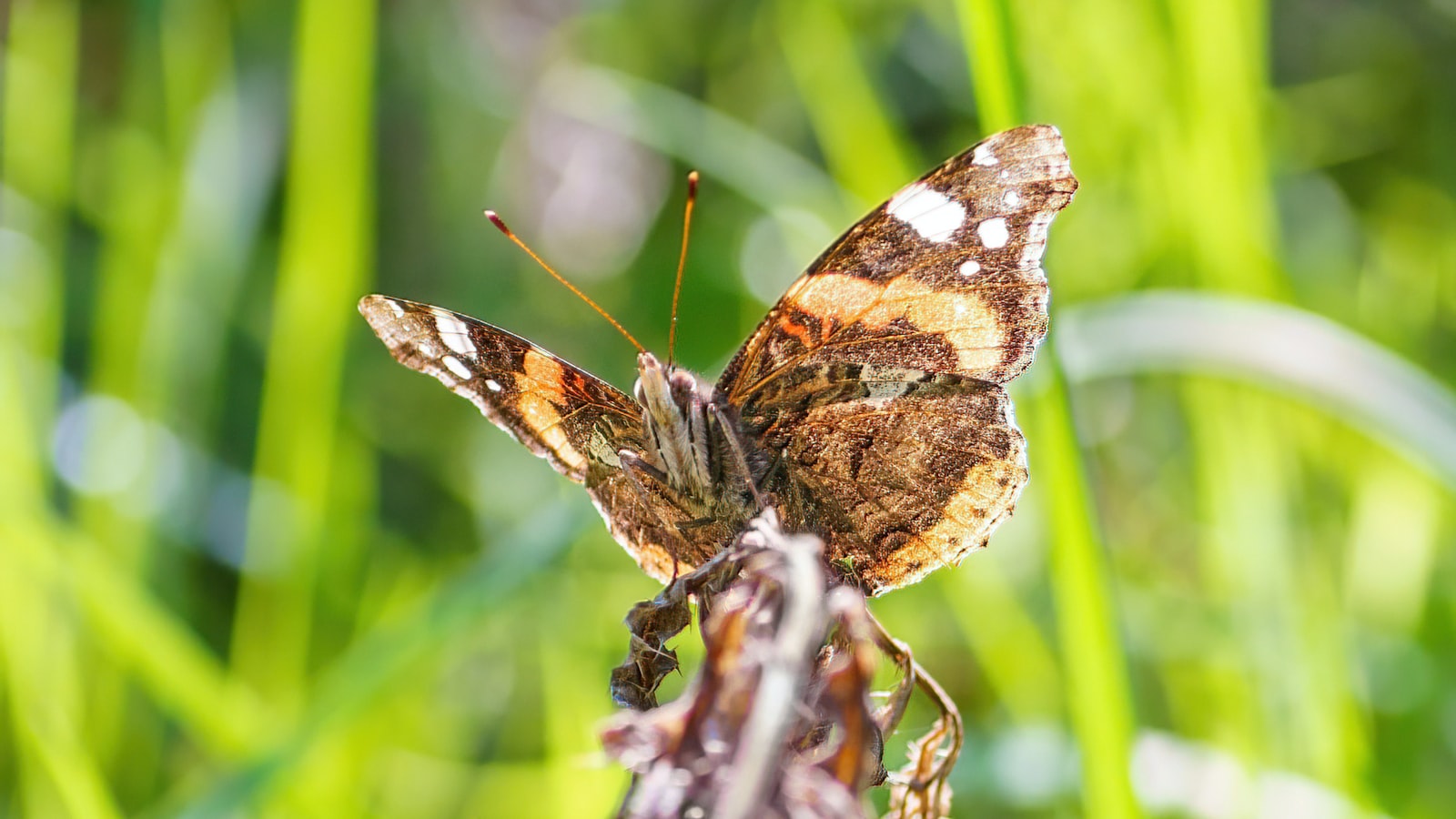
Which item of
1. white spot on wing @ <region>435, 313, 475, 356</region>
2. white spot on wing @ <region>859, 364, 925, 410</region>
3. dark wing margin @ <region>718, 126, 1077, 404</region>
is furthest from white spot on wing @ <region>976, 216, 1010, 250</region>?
white spot on wing @ <region>435, 313, 475, 356</region>

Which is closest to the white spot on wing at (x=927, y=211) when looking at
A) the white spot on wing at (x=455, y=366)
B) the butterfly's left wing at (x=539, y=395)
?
the butterfly's left wing at (x=539, y=395)

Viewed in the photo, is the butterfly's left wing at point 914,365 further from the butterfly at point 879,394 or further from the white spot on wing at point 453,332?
the white spot on wing at point 453,332

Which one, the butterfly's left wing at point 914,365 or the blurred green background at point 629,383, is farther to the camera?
the blurred green background at point 629,383

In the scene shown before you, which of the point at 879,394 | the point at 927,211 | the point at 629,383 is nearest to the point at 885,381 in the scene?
the point at 879,394

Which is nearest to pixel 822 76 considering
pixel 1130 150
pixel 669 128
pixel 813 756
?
pixel 669 128

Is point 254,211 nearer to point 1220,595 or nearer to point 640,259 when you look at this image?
point 640,259

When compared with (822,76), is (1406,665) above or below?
below

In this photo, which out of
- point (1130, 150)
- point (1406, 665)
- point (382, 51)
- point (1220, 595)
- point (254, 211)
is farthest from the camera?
point (382, 51)
